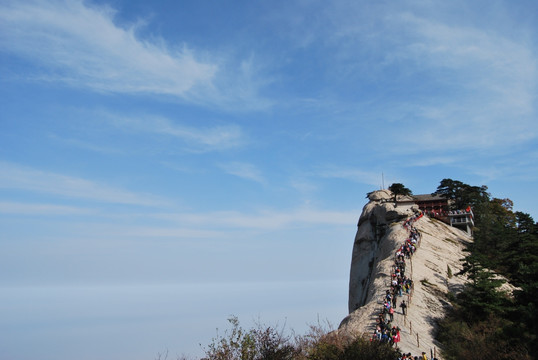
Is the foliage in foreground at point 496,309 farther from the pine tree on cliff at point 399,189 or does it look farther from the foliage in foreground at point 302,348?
the pine tree on cliff at point 399,189

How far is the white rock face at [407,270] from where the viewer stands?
33.4 m

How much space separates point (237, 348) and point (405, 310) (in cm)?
1651

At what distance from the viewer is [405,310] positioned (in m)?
35.2

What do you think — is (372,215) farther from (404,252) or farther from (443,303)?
(443,303)

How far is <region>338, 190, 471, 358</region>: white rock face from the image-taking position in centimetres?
3344

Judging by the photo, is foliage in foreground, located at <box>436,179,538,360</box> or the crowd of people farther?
the crowd of people

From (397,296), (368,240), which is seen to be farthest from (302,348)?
(368,240)

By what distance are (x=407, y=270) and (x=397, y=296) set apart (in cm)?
750

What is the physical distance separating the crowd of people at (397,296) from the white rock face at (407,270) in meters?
0.63

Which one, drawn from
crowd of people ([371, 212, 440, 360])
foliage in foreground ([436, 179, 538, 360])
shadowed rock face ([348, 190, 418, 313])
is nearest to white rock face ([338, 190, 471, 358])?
shadowed rock face ([348, 190, 418, 313])

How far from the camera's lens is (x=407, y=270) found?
45188mm

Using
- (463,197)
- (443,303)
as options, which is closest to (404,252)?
(443,303)

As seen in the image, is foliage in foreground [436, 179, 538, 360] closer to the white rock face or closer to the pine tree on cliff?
the white rock face

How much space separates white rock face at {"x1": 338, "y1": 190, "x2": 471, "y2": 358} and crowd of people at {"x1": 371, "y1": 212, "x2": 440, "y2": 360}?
2.05 feet
